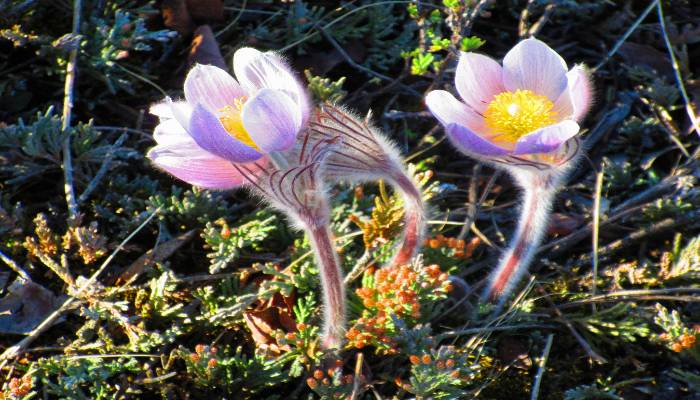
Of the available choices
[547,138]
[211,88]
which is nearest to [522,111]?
[547,138]

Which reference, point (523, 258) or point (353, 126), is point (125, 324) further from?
point (523, 258)

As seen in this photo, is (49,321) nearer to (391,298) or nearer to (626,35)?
(391,298)

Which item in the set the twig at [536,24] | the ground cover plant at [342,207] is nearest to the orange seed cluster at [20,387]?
the ground cover plant at [342,207]

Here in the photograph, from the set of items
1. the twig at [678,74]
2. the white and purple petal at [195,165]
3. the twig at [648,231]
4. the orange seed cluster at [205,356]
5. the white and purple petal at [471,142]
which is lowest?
the twig at [648,231]

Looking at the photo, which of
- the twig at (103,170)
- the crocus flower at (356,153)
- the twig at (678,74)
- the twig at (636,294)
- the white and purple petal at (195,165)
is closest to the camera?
the white and purple petal at (195,165)

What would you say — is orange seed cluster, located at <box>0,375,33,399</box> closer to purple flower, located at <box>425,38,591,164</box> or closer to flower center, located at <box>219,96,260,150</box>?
flower center, located at <box>219,96,260,150</box>

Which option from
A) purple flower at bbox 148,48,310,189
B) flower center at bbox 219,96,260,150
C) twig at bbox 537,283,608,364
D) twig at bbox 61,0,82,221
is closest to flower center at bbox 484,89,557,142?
twig at bbox 537,283,608,364

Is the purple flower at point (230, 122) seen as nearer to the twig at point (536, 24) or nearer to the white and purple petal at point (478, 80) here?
the white and purple petal at point (478, 80)

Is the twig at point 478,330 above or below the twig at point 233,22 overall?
below
